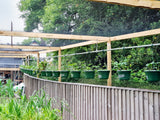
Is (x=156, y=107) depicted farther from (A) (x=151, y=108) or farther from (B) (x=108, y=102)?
(B) (x=108, y=102)

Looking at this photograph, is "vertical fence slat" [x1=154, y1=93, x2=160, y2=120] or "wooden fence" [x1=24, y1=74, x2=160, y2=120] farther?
"wooden fence" [x1=24, y1=74, x2=160, y2=120]

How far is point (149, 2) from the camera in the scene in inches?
97.9

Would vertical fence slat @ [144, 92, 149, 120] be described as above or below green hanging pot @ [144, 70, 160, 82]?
below

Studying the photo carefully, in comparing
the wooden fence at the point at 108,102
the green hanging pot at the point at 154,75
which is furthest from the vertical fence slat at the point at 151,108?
the green hanging pot at the point at 154,75

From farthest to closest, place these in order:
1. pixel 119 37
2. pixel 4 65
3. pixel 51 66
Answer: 1. pixel 4 65
2. pixel 51 66
3. pixel 119 37

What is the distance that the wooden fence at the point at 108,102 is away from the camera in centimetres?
301

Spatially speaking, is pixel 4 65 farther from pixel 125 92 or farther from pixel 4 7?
pixel 125 92

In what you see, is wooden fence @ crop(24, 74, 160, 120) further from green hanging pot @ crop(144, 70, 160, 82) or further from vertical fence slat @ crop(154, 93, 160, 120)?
green hanging pot @ crop(144, 70, 160, 82)

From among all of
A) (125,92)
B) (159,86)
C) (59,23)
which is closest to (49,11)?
(59,23)

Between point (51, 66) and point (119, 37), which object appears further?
point (51, 66)

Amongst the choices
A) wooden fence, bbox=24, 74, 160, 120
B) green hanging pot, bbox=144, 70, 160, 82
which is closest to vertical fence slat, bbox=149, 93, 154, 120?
wooden fence, bbox=24, 74, 160, 120

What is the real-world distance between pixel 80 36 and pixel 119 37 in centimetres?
99

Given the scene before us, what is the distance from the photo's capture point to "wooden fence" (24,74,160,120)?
9.87ft

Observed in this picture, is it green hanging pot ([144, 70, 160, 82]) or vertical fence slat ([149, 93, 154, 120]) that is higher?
green hanging pot ([144, 70, 160, 82])
